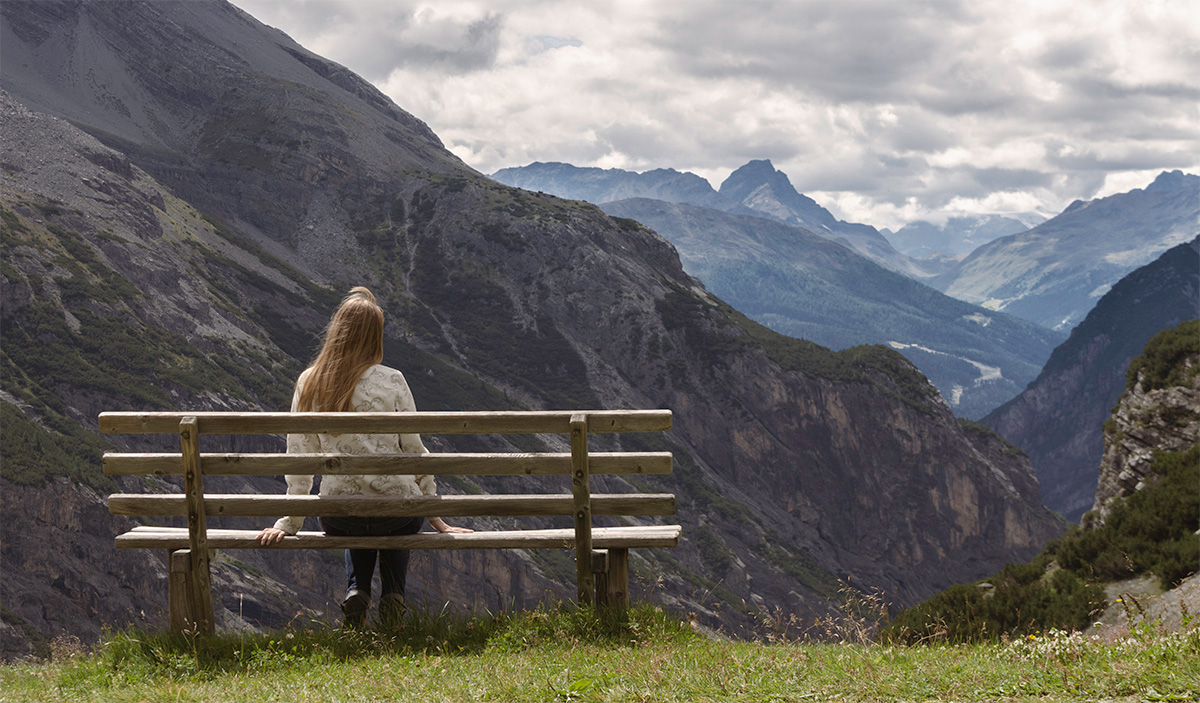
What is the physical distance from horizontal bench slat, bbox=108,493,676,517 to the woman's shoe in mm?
893

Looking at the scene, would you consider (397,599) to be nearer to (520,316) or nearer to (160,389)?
(160,389)

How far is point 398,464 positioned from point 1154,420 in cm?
Answer: 2775

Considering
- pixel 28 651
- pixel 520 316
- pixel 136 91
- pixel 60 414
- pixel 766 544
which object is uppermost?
pixel 136 91

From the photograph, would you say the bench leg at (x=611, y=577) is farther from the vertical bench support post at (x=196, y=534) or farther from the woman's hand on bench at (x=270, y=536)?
the vertical bench support post at (x=196, y=534)

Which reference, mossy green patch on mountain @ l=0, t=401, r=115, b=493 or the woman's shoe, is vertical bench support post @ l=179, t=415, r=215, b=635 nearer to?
the woman's shoe

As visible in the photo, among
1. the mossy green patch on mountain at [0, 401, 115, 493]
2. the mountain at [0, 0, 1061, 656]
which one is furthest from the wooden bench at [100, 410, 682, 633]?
the mossy green patch on mountain at [0, 401, 115, 493]

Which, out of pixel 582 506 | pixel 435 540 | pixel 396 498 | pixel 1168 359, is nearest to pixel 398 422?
pixel 396 498

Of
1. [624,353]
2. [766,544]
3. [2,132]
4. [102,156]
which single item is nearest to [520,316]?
[624,353]

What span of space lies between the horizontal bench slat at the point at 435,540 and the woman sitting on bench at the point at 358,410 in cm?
14

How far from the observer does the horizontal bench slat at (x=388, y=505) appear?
22.5 feet

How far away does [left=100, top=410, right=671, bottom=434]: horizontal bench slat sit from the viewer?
662cm

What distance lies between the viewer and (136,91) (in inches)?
7067

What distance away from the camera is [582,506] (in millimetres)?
6973

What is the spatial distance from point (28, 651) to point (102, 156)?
10300 cm
